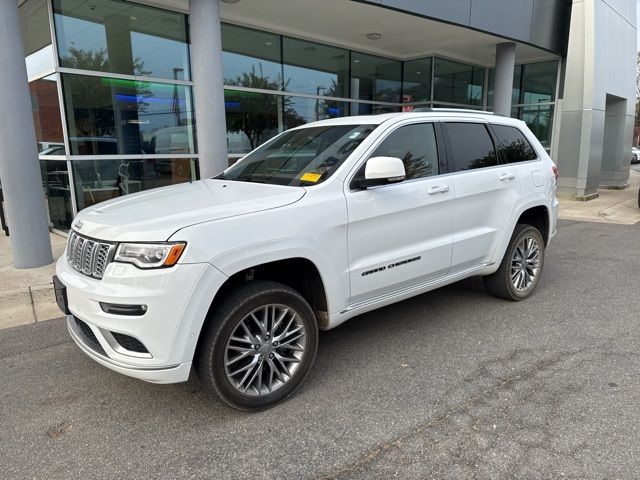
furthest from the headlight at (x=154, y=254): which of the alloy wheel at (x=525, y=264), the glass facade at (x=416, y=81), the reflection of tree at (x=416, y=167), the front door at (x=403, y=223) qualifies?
the glass facade at (x=416, y=81)

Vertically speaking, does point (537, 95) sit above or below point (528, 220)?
above

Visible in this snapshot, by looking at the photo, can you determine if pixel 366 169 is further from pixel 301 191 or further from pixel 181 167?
pixel 181 167

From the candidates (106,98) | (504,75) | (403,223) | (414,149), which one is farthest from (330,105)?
(403,223)

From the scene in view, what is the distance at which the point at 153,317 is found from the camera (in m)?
2.69

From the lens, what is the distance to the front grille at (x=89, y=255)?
288 cm

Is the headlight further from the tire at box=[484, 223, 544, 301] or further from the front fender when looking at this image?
the tire at box=[484, 223, 544, 301]

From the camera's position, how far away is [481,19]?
34.1 ft

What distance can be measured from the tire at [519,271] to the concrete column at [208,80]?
4.00m

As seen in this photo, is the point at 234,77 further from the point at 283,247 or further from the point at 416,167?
Result: the point at 283,247

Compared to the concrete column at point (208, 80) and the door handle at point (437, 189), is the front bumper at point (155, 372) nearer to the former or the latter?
the door handle at point (437, 189)

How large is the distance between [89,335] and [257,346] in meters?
1.06

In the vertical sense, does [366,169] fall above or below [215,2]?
below

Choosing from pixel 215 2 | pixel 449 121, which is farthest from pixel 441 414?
pixel 215 2

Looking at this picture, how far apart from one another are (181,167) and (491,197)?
6.78 metres
